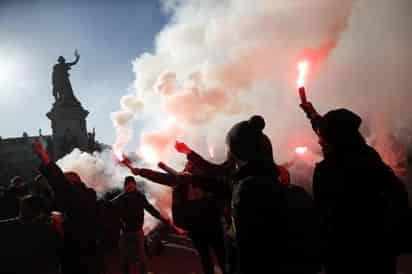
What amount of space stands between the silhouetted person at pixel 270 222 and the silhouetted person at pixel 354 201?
52 centimetres

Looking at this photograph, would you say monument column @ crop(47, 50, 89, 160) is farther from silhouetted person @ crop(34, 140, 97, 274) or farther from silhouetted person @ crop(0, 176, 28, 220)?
silhouetted person @ crop(34, 140, 97, 274)

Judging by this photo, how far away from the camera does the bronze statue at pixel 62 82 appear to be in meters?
23.2

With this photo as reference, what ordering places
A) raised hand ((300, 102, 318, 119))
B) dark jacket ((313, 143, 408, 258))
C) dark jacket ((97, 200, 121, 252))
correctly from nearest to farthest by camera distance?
1. dark jacket ((313, 143, 408, 258))
2. raised hand ((300, 102, 318, 119))
3. dark jacket ((97, 200, 121, 252))

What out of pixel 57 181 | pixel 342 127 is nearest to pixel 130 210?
pixel 57 181

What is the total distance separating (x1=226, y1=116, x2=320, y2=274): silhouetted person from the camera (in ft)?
6.01

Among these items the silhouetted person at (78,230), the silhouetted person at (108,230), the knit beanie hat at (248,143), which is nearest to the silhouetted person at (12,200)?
the silhouetted person at (108,230)

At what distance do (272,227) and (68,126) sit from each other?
22683 millimetres

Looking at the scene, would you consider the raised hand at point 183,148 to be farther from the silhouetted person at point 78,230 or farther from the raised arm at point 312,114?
the raised arm at point 312,114

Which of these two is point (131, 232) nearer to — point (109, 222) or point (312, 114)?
point (109, 222)

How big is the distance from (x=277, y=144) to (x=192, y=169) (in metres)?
12.2

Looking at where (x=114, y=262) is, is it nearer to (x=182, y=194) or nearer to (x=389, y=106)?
(x=182, y=194)

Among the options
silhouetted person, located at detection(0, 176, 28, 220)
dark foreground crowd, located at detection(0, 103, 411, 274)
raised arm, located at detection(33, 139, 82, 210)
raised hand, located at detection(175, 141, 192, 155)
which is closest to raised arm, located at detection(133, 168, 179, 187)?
raised hand, located at detection(175, 141, 192, 155)

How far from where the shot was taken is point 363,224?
2.40m

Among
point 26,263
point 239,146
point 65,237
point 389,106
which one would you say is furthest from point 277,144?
point 239,146
